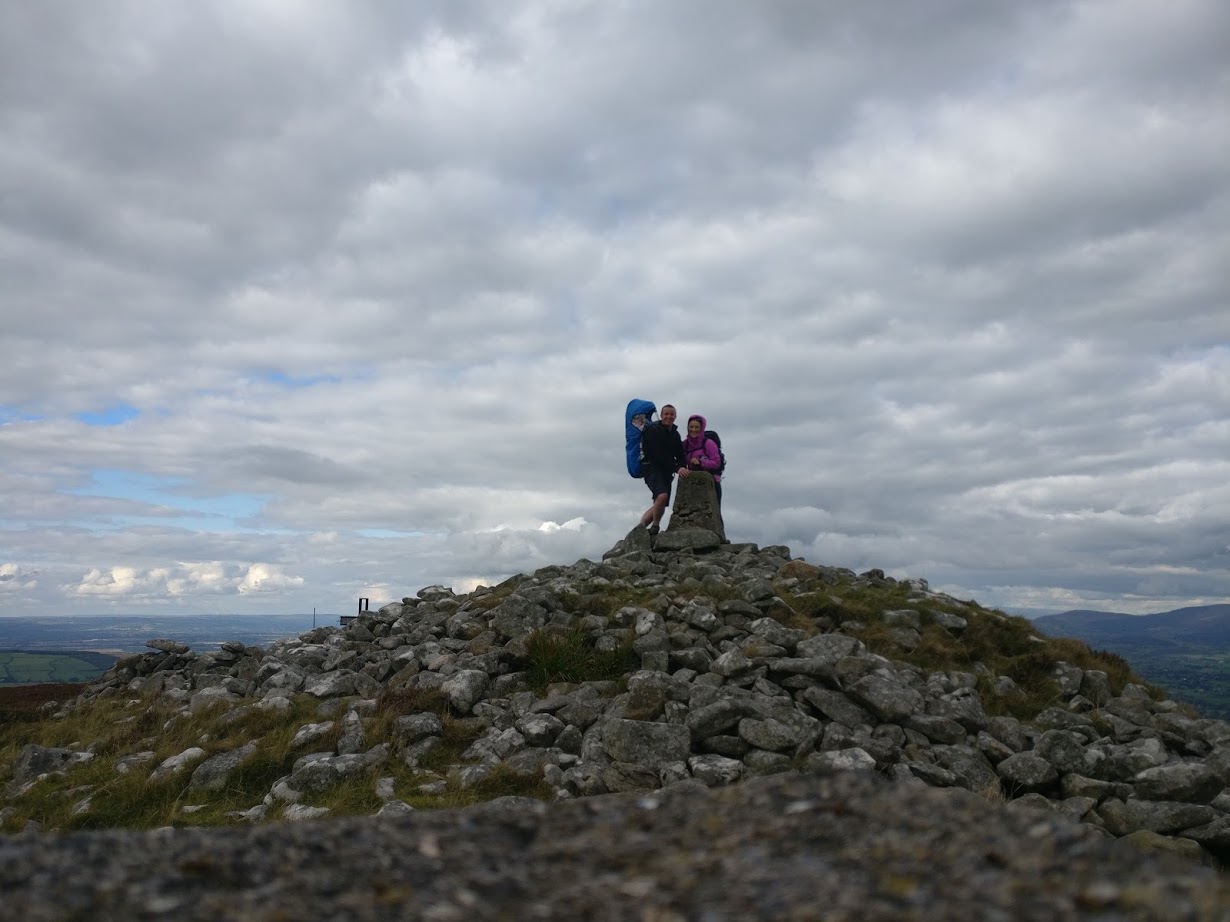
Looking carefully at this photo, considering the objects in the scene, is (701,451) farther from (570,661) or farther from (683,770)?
(683,770)

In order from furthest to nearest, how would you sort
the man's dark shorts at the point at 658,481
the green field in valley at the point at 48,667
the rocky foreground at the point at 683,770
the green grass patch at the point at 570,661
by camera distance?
the green field in valley at the point at 48,667 < the man's dark shorts at the point at 658,481 < the green grass patch at the point at 570,661 < the rocky foreground at the point at 683,770

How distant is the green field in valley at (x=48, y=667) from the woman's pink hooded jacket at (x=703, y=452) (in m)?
101

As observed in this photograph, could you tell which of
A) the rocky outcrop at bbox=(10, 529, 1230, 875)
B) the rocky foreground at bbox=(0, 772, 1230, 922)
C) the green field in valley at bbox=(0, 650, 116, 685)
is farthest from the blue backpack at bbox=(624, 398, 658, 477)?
the green field in valley at bbox=(0, 650, 116, 685)

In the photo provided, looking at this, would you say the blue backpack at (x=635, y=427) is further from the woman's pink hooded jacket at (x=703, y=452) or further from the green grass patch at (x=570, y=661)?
the green grass patch at (x=570, y=661)

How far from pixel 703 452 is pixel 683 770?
55.7 ft

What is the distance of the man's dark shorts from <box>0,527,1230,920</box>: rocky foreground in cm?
194

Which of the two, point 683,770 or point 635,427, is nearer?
point 683,770

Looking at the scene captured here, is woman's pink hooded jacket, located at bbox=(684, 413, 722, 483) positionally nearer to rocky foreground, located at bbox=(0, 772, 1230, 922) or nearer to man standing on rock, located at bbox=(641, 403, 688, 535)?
man standing on rock, located at bbox=(641, 403, 688, 535)

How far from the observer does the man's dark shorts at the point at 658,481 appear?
27312mm

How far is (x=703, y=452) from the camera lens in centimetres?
2755

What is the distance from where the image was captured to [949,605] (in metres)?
21.5

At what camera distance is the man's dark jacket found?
87.7 ft

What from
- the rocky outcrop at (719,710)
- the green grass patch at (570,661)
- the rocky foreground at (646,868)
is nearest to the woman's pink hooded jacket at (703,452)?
the rocky outcrop at (719,710)

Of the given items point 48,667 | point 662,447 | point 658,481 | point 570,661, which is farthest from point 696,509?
point 48,667
